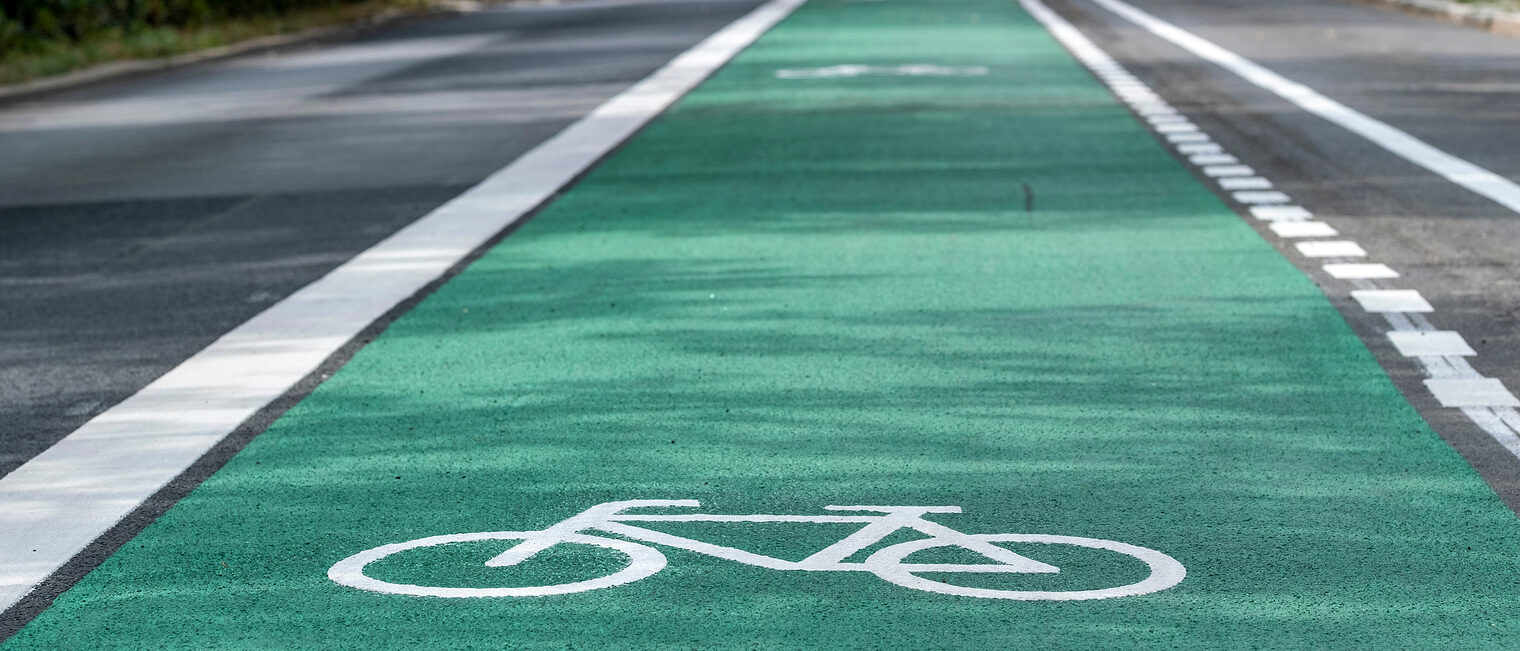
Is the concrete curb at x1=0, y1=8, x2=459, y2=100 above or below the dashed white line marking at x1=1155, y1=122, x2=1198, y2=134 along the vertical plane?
below

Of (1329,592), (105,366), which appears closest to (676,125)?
(105,366)

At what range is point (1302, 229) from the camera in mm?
10109

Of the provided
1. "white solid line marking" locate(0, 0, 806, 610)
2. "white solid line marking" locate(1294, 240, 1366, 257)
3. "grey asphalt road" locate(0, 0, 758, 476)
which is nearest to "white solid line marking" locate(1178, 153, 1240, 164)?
"white solid line marking" locate(1294, 240, 1366, 257)

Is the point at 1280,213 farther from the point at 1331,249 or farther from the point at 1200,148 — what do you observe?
the point at 1200,148

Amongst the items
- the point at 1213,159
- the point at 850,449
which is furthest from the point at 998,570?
the point at 1213,159

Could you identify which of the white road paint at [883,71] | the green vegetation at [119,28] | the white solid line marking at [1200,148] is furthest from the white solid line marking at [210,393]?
the green vegetation at [119,28]

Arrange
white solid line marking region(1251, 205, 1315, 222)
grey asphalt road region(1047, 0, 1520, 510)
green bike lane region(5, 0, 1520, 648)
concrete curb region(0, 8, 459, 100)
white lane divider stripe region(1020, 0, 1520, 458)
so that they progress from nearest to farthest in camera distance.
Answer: green bike lane region(5, 0, 1520, 648), white lane divider stripe region(1020, 0, 1520, 458), grey asphalt road region(1047, 0, 1520, 510), white solid line marking region(1251, 205, 1315, 222), concrete curb region(0, 8, 459, 100)

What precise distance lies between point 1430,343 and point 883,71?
14.6m

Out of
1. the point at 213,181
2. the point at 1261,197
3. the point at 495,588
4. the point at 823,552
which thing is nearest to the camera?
the point at 495,588

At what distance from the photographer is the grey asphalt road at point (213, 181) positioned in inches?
306

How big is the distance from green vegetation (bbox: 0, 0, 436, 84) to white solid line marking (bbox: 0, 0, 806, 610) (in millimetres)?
14431

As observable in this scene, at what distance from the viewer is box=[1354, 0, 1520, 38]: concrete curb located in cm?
2867

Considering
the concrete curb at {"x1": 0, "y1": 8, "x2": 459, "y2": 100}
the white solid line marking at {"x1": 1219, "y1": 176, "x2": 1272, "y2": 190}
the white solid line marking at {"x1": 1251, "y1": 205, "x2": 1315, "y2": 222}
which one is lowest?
the concrete curb at {"x1": 0, "y1": 8, "x2": 459, "y2": 100}

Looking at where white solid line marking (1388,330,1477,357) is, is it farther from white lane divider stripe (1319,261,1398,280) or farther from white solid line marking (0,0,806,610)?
white solid line marking (0,0,806,610)
